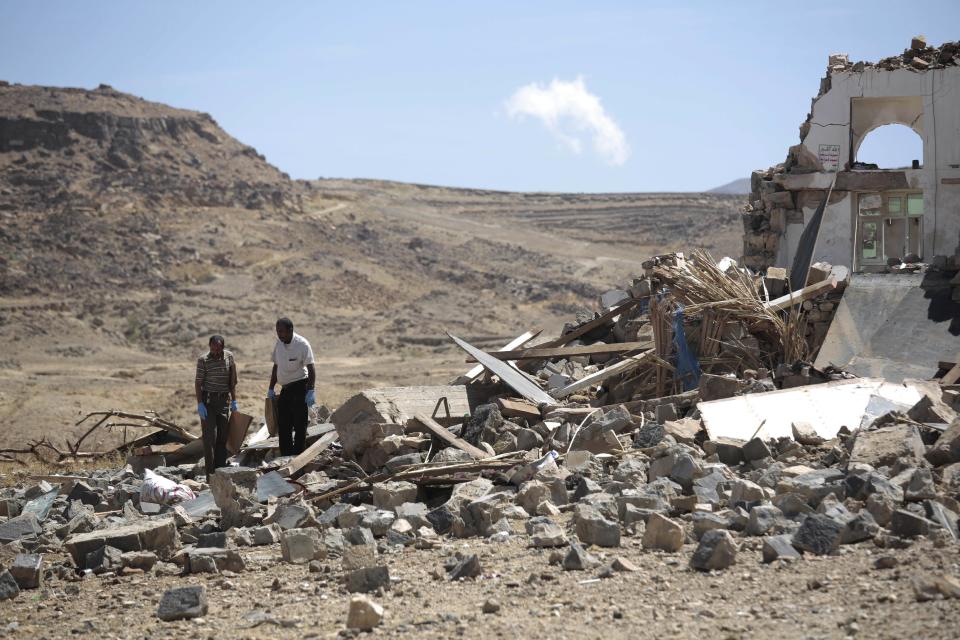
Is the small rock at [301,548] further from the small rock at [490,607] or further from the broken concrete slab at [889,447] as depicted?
the broken concrete slab at [889,447]

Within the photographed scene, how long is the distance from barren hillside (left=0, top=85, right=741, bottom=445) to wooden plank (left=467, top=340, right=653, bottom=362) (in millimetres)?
9411

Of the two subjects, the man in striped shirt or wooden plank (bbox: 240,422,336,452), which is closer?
the man in striped shirt

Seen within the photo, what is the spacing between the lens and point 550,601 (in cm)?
536

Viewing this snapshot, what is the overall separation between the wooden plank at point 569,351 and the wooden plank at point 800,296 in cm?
135

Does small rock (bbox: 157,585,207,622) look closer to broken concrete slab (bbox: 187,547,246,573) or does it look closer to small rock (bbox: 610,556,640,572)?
broken concrete slab (bbox: 187,547,246,573)

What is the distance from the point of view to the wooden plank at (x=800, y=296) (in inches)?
427

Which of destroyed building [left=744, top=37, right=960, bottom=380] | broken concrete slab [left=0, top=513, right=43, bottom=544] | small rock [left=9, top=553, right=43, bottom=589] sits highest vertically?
destroyed building [left=744, top=37, right=960, bottom=380]

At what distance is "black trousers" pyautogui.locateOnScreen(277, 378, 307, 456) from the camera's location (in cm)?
982

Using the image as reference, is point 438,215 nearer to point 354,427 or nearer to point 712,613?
point 354,427

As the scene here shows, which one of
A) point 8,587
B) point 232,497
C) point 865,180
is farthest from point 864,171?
point 8,587

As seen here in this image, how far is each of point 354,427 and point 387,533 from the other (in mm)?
2401

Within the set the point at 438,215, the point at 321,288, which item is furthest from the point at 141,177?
the point at 438,215

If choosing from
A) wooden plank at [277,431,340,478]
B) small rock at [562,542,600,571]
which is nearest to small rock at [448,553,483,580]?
small rock at [562,542,600,571]

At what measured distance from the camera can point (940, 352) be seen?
10.5m
